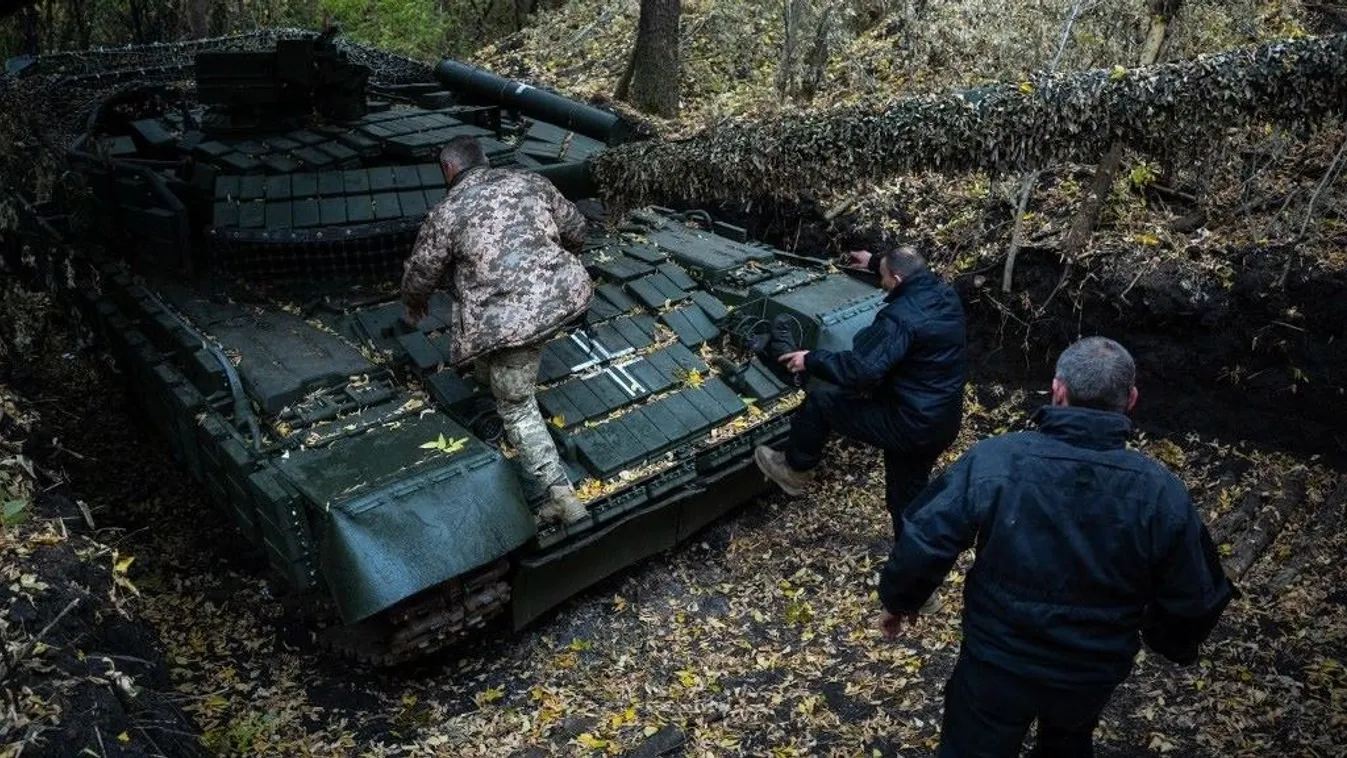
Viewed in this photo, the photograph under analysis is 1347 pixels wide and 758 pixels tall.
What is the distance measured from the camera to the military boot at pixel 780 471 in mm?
6141

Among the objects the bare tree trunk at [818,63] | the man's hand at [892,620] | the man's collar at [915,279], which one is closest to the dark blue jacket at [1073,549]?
the man's hand at [892,620]

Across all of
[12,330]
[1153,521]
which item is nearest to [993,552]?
[1153,521]

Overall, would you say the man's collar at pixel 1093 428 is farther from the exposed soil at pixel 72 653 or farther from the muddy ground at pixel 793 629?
the exposed soil at pixel 72 653

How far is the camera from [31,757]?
124 inches

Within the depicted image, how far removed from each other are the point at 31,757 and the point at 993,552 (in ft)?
10.0

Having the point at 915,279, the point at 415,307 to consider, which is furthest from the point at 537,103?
the point at 915,279

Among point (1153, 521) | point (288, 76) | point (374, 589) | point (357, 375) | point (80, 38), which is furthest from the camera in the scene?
point (80, 38)

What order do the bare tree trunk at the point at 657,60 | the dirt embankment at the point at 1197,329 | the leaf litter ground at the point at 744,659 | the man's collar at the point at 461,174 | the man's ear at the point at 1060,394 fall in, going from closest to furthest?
the man's ear at the point at 1060,394, the leaf litter ground at the point at 744,659, the man's collar at the point at 461,174, the dirt embankment at the point at 1197,329, the bare tree trunk at the point at 657,60

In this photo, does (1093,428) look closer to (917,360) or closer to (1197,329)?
(917,360)

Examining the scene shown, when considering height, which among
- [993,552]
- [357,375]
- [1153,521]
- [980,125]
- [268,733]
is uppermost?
[980,125]

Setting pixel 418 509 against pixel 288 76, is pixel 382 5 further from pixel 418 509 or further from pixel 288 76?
pixel 418 509

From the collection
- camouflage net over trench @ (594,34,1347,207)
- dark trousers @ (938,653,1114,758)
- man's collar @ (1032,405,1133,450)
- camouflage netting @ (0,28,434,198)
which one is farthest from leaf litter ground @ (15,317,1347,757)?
camouflage netting @ (0,28,434,198)

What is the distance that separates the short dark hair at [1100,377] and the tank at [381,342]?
9.48ft

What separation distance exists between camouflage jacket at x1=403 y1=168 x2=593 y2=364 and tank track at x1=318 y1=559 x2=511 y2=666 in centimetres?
114
